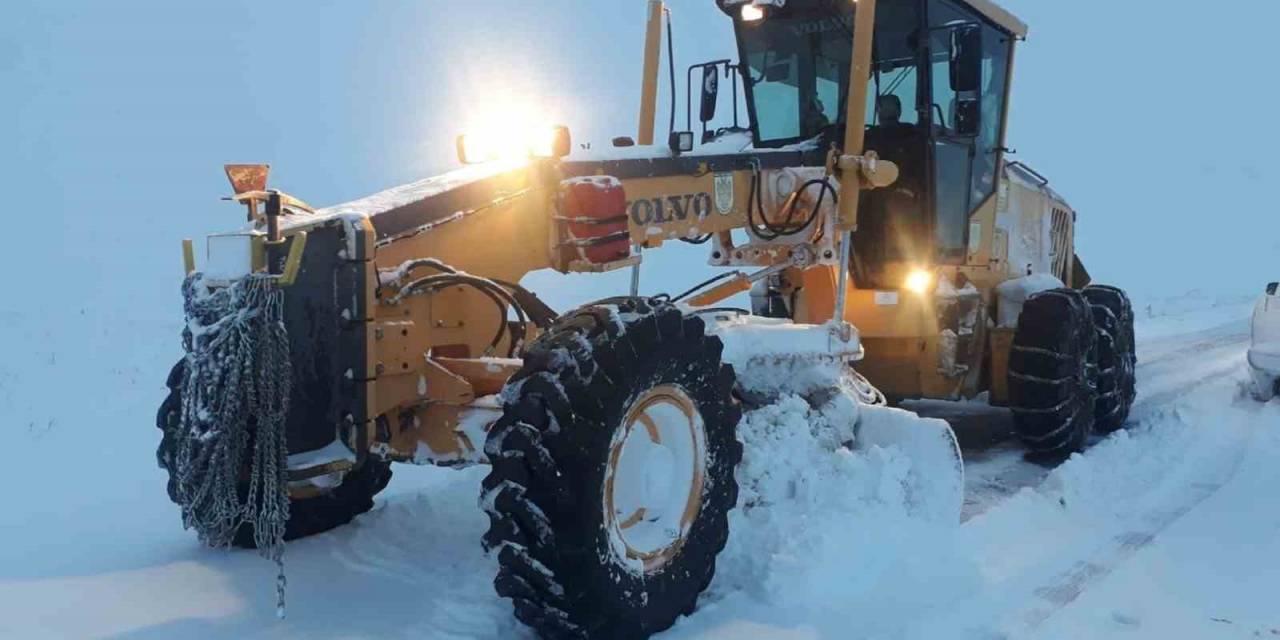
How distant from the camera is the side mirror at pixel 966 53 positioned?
18.9 feet

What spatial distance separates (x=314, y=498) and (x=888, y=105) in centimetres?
417

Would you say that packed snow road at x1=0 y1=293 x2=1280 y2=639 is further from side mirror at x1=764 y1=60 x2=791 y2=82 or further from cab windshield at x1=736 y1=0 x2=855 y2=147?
side mirror at x1=764 y1=60 x2=791 y2=82

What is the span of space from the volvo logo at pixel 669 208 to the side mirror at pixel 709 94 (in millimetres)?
1868

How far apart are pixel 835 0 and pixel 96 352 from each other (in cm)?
751

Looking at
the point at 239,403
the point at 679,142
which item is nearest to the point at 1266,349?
the point at 679,142

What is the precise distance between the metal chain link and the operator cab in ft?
12.4

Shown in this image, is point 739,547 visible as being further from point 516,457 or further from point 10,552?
point 10,552

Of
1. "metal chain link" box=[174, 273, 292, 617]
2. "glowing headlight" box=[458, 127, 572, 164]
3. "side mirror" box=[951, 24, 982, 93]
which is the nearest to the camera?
"metal chain link" box=[174, 273, 292, 617]

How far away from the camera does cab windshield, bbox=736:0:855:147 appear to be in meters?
6.53

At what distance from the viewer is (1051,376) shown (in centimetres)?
675

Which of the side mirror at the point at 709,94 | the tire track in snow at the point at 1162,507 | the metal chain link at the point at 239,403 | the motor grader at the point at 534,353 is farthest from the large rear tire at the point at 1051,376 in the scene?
the metal chain link at the point at 239,403

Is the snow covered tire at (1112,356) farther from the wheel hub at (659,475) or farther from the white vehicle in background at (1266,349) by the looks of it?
the wheel hub at (659,475)

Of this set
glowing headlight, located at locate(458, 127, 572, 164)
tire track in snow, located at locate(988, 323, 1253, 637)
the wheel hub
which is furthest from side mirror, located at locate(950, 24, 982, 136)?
the wheel hub

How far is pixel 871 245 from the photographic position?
6.86 meters
